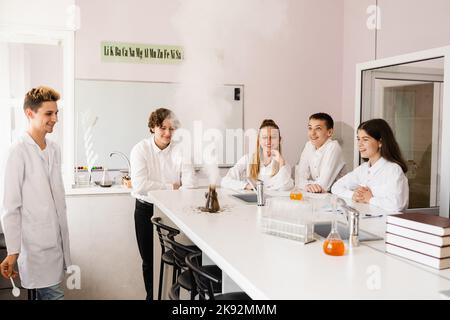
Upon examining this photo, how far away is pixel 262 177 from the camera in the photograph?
11.5 feet

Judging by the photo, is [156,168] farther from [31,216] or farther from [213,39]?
[213,39]

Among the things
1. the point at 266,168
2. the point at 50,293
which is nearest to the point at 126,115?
the point at 266,168

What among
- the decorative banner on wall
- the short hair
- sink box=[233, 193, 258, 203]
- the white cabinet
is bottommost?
the white cabinet

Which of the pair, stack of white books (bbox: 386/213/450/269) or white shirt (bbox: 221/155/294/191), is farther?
white shirt (bbox: 221/155/294/191)

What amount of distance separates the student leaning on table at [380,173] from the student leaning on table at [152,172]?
47.6 inches

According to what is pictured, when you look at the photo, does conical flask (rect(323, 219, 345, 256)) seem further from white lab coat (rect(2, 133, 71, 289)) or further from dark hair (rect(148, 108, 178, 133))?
dark hair (rect(148, 108, 178, 133))

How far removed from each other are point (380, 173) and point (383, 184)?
0.30 ft

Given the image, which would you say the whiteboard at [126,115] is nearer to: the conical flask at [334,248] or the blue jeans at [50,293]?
the blue jeans at [50,293]

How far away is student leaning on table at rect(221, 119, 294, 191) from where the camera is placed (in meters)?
3.32

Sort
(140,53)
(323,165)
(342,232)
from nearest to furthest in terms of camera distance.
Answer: (342,232) < (323,165) < (140,53)

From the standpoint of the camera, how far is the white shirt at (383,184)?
8.30 feet

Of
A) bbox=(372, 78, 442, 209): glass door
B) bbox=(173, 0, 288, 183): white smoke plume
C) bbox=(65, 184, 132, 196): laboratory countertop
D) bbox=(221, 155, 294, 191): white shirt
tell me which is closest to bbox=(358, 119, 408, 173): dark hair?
bbox=(372, 78, 442, 209): glass door

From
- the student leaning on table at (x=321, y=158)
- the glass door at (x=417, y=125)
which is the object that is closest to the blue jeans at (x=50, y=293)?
the student leaning on table at (x=321, y=158)

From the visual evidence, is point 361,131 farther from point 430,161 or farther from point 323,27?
point 323,27
